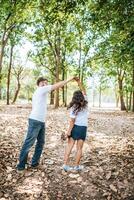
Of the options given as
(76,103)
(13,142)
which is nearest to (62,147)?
(13,142)

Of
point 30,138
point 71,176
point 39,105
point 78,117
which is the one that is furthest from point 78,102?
point 71,176

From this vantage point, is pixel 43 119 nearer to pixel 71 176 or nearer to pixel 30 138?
pixel 30 138

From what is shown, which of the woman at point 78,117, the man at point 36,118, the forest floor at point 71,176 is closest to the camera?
the forest floor at point 71,176

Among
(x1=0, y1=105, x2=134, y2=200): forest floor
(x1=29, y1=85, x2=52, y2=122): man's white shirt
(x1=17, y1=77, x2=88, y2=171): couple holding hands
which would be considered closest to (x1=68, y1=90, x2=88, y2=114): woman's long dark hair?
(x1=17, y1=77, x2=88, y2=171): couple holding hands

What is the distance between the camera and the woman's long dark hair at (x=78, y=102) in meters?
8.81

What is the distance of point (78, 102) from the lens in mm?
8789

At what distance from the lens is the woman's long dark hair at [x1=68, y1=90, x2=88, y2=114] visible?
8.81 m

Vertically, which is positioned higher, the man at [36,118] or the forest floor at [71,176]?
the man at [36,118]

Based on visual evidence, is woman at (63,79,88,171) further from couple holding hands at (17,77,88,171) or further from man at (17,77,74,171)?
man at (17,77,74,171)

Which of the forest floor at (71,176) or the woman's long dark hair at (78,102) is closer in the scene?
the forest floor at (71,176)

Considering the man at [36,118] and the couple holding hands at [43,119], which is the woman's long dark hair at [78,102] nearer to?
the couple holding hands at [43,119]

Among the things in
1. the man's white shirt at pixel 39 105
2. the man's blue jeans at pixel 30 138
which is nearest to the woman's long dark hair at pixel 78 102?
the man's white shirt at pixel 39 105

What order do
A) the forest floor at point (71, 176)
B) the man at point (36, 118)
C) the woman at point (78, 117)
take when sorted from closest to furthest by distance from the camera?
the forest floor at point (71, 176) < the man at point (36, 118) < the woman at point (78, 117)

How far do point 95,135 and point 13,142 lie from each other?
4210 millimetres
